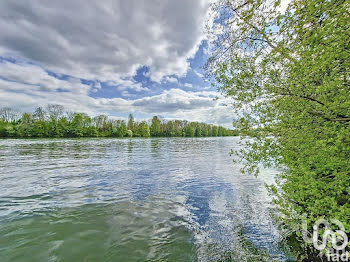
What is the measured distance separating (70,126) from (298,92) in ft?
335

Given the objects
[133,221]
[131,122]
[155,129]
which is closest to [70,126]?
[131,122]

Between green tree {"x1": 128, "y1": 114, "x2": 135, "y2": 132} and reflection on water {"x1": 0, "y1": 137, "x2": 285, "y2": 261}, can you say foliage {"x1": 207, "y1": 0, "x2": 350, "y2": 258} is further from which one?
green tree {"x1": 128, "y1": 114, "x2": 135, "y2": 132}

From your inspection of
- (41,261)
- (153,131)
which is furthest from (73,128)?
(41,261)

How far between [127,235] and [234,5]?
8532 millimetres

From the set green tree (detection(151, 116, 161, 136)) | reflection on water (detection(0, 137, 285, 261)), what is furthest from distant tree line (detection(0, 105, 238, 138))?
reflection on water (detection(0, 137, 285, 261))

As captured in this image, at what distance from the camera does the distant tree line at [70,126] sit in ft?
245

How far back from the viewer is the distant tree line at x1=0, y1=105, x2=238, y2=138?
7456 centimetres

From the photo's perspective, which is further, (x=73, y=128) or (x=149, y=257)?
(x=73, y=128)

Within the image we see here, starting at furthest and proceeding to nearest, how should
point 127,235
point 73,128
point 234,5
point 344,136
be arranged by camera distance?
point 73,128, point 234,5, point 127,235, point 344,136

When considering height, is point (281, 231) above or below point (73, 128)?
below

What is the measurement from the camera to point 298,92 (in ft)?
13.0

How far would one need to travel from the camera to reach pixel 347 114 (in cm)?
319

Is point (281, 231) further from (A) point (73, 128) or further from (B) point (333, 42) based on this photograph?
(A) point (73, 128)

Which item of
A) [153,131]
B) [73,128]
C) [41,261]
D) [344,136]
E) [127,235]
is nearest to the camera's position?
[344,136]
